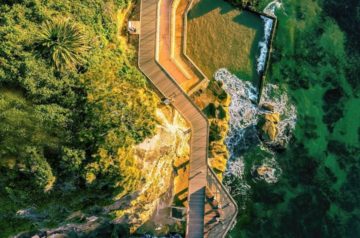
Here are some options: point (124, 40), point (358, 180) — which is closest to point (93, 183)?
point (124, 40)

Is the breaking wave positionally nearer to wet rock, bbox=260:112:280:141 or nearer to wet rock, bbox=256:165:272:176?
wet rock, bbox=260:112:280:141

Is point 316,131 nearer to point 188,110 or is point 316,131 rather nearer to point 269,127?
point 269,127

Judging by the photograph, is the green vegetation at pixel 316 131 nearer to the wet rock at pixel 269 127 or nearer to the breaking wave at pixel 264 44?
the breaking wave at pixel 264 44

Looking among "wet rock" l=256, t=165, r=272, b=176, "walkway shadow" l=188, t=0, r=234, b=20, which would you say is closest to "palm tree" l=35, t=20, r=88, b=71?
"walkway shadow" l=188, t=0, r=234, b=20

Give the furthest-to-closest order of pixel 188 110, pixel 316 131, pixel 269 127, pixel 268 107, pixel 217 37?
pixel 316 131 → pixel 268 107 → pixel 217 37 → pixel 269 127 → pixel 188 110

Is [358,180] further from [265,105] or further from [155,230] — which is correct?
[155,230]

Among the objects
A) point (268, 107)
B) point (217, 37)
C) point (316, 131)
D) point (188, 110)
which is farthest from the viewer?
point (316, 131)

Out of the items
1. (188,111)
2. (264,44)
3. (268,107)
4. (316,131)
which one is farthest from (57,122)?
(316,131)
